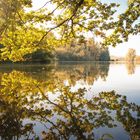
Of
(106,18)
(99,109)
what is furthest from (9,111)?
(106,18)

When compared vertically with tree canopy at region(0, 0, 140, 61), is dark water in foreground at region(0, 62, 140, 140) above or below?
below

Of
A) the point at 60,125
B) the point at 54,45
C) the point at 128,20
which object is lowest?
the point at 60,125

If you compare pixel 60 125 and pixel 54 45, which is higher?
pixel 54 45

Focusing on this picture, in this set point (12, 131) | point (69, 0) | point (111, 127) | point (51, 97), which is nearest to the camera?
point (12, 131)

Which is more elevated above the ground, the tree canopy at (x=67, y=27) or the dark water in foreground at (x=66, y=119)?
the tree canopy at (x=67, y=27)

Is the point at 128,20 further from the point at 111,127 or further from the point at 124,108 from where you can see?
the point at 111,127

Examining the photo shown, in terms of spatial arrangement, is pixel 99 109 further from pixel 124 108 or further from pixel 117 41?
pixel 117 41

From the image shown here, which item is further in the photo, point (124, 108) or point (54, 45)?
point (54, 45)

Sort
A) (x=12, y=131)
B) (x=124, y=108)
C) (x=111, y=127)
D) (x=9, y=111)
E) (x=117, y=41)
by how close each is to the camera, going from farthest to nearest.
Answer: (x=117, y=41) → (x=124, y=108) → (x=9, y=111) → (x=111, y=127) → (x=12, y=131)

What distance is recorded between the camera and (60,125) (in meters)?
11.3

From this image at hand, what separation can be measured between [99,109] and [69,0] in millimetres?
6135

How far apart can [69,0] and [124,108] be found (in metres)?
6.38

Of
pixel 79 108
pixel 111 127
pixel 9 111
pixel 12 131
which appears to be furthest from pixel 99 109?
pixel 12 131

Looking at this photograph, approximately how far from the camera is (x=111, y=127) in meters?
11.1
